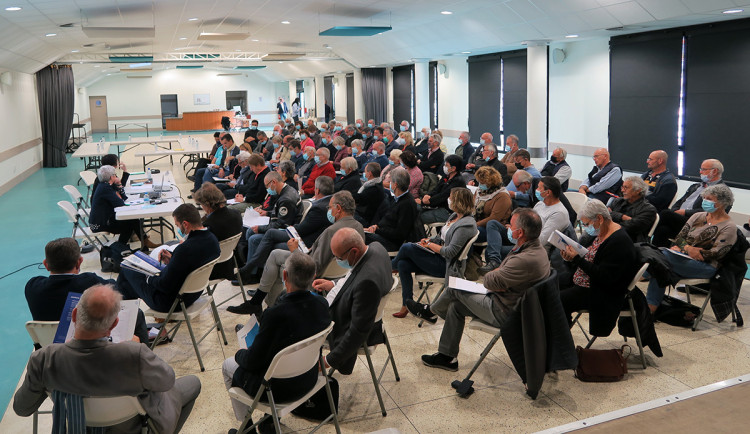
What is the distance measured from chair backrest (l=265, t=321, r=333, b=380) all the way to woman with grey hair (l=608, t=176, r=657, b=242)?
3.56m

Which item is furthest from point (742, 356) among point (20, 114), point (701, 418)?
point (20, 114)

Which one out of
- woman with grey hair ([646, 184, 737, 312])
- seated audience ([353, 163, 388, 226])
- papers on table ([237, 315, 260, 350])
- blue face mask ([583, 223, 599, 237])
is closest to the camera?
papers on table ([237, 315, 260, 350])

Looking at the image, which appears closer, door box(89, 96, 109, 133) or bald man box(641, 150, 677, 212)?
bald man box(641, 150, 677, 212)

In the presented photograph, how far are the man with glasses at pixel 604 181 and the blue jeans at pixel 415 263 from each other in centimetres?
323

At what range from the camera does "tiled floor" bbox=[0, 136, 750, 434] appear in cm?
358

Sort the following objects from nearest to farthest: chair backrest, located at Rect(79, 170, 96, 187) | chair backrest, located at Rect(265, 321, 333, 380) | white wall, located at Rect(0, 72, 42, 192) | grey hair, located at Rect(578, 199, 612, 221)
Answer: chair backrest, located at Rect(265, 321, 333, 380) → grey hair, located at Rect(578, 199, 612, 221) → chair backrest, located at Rect(79, 170, 96, 187) → white wall, located at Rect(0, 72, 42, 192)

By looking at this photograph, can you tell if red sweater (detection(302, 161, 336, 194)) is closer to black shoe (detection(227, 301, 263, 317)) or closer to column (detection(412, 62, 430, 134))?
black shoe (detection(227, 301, 263, 317))

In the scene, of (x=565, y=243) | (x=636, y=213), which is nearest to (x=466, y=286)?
(x=565, y=243)

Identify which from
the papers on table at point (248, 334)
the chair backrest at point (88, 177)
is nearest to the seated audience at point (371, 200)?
the papers on table at point (248, 334)

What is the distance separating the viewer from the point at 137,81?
35.0m

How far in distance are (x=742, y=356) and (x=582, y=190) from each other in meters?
3.37

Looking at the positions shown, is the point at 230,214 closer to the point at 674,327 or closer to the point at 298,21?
the point at 674,327

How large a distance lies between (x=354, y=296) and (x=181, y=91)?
1417 inches

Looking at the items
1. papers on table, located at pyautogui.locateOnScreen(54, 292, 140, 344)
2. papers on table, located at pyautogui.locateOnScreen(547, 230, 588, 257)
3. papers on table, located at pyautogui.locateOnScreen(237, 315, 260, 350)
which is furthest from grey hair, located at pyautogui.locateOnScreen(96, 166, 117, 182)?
papers on table, located at pyautogui.locateOnScreen(547, 230, 588, 257)
